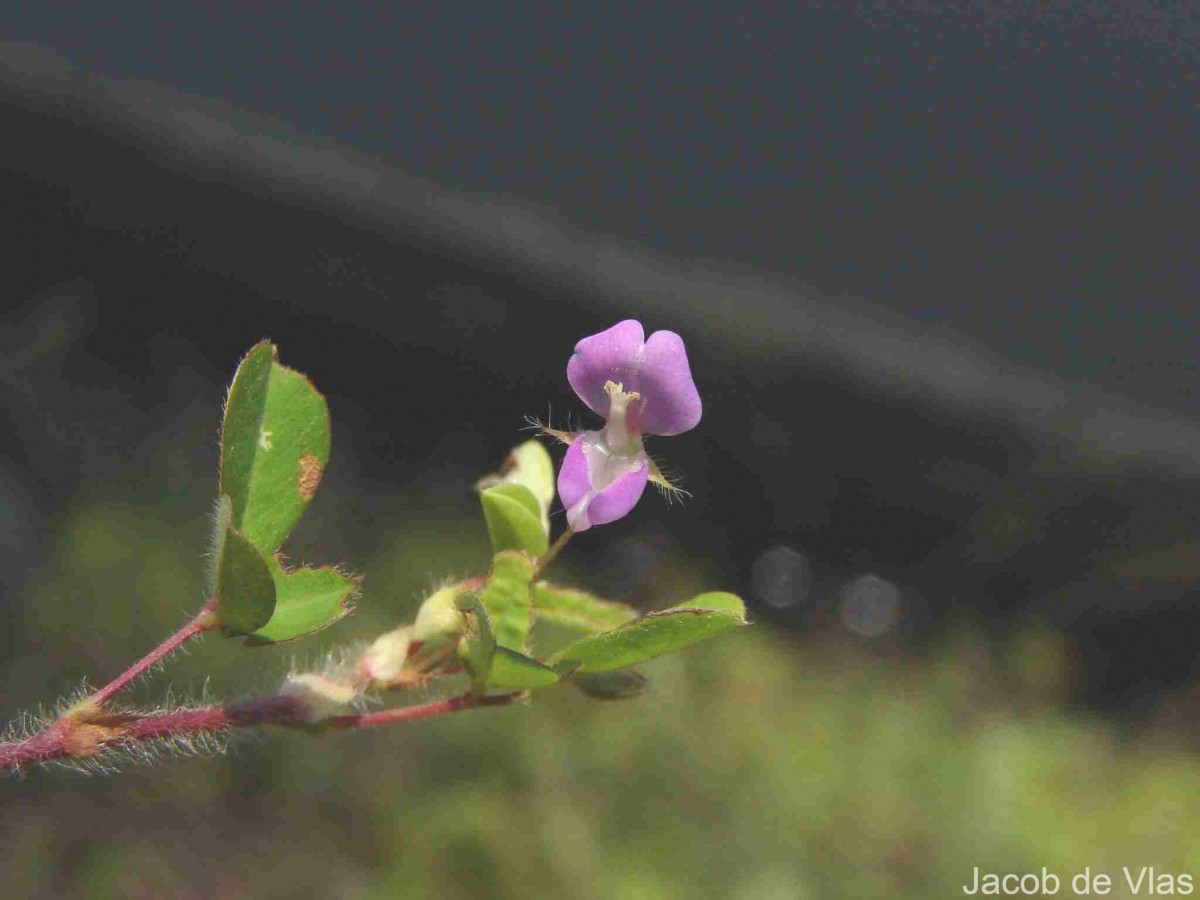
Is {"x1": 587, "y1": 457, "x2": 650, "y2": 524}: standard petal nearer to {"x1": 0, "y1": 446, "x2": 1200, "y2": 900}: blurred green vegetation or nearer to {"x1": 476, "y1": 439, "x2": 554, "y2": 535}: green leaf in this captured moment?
{"x1": 476, "y1": 439, "x2": 554, "y2": 535}: green leaf

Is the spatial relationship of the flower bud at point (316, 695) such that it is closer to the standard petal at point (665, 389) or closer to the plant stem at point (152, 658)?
the plant stem at point (152, 658)

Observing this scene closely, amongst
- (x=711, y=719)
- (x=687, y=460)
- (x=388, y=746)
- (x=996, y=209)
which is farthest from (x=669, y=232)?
(x=388, y=746)

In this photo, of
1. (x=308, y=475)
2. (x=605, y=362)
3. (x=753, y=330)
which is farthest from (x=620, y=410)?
(x=753, y=330)

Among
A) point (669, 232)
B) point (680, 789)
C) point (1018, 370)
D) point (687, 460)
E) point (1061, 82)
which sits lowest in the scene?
point (680, 789)

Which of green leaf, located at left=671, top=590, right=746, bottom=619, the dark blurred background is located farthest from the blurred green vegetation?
green leaf, located at left=671, top=590, right=746, bottom=619

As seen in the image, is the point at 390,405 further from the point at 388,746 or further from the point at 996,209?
the point at 996,209

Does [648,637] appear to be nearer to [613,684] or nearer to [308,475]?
[613,684]
